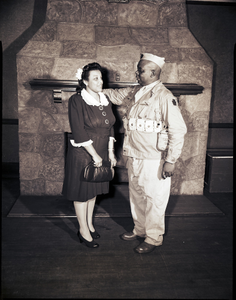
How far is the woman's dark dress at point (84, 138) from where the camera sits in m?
2.43

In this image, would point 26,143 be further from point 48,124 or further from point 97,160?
point 97,160

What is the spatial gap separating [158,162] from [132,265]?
940 mm

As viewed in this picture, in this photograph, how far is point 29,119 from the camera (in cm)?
375

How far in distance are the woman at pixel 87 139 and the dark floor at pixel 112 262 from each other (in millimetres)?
264

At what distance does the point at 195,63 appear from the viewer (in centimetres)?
372

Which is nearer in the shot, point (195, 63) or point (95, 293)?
point (95, 293)

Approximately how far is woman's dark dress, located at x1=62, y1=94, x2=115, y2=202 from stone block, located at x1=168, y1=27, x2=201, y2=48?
1.69 metres

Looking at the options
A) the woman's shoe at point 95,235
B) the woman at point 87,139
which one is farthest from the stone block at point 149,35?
the woman's shoe at point 95,235

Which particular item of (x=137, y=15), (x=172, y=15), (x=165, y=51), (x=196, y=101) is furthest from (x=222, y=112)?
(x=137, y=15)

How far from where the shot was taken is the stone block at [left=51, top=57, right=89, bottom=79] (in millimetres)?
3604

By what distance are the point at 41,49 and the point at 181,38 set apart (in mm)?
1845

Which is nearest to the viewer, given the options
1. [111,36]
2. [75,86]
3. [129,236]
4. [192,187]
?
[129,236]

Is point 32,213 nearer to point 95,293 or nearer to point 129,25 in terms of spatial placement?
point 95,293

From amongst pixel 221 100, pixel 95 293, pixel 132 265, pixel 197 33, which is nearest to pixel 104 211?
pixel 132 265
